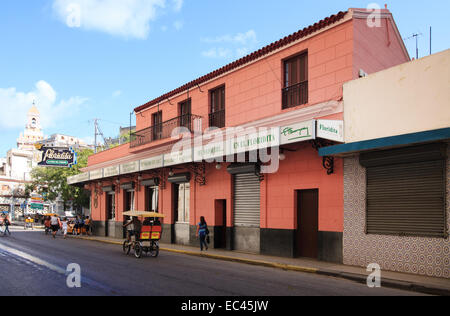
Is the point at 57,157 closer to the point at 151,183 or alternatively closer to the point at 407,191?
the point at 151,183

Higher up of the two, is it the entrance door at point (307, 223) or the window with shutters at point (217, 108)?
the window with shutters at point (217, 108)

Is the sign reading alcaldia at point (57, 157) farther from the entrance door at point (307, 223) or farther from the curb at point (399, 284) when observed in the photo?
the curb at point (399, 284)

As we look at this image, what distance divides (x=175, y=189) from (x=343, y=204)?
A: 1101 centimetres

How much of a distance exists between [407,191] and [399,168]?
2.26 ft

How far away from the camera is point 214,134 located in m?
18.0

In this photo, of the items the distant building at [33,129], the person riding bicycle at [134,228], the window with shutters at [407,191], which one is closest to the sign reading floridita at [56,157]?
the person riding bicycle at [134,228]

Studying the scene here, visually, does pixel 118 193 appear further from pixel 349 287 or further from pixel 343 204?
pixel 349 287

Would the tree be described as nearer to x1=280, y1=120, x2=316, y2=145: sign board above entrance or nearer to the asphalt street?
the asphalt street

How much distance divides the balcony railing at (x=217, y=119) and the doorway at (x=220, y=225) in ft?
11.8

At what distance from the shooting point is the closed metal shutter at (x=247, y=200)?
16.3 meters

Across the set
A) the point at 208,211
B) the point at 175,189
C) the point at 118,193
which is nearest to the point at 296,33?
the point at 208,211

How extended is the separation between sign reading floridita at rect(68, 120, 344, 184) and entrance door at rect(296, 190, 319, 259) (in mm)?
1702

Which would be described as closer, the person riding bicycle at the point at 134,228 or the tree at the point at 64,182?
the person riding bicycle at the point at 134,228

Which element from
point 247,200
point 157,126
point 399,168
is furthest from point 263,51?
point 157,126
